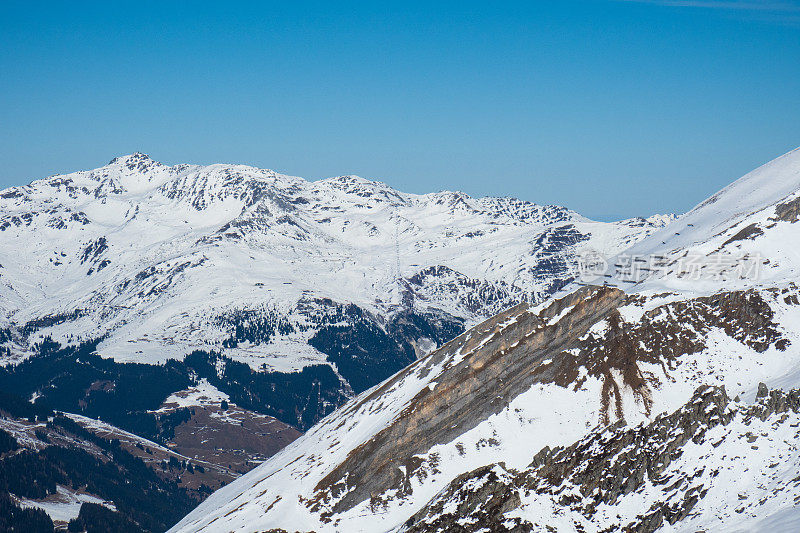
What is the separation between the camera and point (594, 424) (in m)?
111

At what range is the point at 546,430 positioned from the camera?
114 metres

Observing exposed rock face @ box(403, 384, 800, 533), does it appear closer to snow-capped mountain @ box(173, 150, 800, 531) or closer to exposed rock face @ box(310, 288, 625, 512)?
snow-capped mountain @ box(173, 150, 800, 531)

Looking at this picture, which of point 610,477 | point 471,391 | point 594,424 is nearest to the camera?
point 610,477

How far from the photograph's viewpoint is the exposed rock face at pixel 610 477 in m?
93.3

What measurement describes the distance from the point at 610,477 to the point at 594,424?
1252cm

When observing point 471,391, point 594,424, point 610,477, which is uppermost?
point 471,391

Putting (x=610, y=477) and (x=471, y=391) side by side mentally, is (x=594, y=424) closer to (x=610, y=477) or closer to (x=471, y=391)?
(x=610, y=477)

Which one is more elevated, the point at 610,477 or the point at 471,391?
the point at 471,391

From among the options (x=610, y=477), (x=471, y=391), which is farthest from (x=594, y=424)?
(x=471, y=391)

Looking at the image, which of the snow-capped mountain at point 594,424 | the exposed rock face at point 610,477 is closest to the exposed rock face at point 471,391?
the snow-capped mountain at point 594,424

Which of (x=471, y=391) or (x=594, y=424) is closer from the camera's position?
(x=594, y=424)

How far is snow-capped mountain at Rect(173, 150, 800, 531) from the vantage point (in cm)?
9375

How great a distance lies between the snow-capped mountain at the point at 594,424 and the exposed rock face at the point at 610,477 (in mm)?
205

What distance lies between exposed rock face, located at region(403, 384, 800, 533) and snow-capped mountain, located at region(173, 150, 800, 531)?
0.20 m
